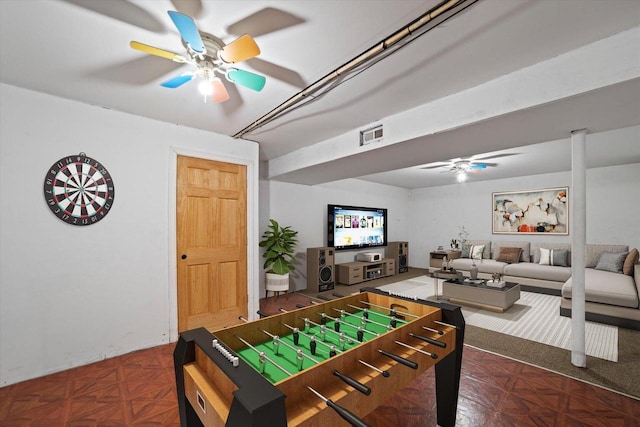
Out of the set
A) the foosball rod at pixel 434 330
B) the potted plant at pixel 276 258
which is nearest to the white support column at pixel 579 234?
the foosball rod at pixel 434 330

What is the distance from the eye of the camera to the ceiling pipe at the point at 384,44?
1479mm

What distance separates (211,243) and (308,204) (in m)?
2.64

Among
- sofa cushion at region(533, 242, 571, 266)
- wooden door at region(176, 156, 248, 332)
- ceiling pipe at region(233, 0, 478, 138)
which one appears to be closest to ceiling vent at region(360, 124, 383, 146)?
ceiling pipe at region(233, 0, 478, 138)

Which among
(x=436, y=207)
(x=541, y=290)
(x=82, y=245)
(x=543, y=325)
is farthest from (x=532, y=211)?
(x=82, y=245)

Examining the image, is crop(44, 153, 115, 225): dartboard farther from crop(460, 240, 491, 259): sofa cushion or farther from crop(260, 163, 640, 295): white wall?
crop(460, 240, 491, 259): sofa cushion

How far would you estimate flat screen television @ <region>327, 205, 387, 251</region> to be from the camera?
20.1ft

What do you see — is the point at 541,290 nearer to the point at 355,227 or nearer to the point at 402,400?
the point at 355,227

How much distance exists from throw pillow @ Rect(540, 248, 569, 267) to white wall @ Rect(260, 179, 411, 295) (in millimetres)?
3407

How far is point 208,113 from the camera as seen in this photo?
116 inches

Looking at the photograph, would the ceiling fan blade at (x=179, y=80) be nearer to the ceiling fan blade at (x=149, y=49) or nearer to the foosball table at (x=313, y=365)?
the ceiling fan blade at (x=149, y=49)

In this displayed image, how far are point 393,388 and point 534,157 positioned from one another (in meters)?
4.97

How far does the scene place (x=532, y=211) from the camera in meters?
6.26

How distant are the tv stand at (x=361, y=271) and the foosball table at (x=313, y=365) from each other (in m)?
3.93

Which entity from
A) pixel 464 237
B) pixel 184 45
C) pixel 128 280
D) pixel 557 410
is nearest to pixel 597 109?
pixel 557 410
